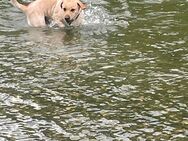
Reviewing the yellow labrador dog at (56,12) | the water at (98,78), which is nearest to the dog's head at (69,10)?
the yellow labrador dog at (56,12)

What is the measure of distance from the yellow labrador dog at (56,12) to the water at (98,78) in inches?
9.2

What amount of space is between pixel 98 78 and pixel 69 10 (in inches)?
145

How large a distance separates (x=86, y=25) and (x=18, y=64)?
9.95 ft

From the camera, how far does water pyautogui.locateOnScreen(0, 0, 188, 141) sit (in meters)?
5.74

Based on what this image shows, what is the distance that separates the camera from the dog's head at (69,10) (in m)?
10.7

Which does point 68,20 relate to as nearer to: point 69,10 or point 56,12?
point 69,10

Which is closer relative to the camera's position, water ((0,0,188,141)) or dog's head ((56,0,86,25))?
water ((0,0,188,141))

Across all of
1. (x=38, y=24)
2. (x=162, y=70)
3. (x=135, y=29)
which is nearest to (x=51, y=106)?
(x=162, y=70)

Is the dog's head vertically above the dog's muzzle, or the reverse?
the dog's head

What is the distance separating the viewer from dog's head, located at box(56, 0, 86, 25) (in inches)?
421

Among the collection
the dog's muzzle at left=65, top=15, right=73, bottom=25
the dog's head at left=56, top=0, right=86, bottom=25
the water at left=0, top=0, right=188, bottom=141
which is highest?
the dog's head at left=56, top=0, right=86, bottom=25

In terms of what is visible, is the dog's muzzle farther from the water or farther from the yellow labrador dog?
the water

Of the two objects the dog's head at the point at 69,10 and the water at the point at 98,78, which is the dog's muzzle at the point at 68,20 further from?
the water at the point at 98,78

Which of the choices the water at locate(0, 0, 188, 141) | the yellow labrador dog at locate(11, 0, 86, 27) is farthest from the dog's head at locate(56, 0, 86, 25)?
the water at locate(0, 0, 188, 141)
